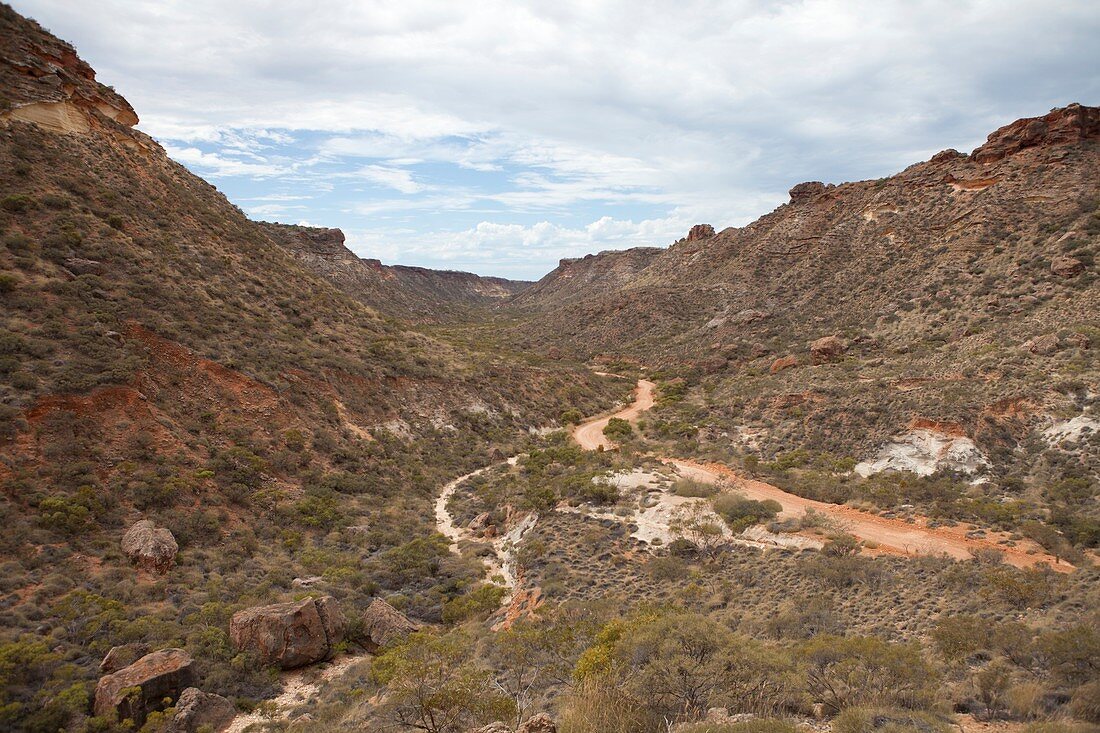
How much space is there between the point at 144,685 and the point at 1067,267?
44840 mm

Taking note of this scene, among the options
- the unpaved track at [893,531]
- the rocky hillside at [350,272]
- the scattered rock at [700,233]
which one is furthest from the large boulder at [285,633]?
the scattered rock at [700,233]

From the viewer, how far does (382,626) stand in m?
15.4

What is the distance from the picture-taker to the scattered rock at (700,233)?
3578 inches

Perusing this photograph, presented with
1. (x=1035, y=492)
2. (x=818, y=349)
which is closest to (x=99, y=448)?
(x=1035, y=492)

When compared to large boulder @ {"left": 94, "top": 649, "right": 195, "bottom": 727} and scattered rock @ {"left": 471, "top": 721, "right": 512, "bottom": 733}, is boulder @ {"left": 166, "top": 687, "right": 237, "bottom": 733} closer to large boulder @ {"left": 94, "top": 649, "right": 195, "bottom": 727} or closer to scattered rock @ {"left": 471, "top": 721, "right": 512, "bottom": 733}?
large boulder @ {"left": 94, "top": 649, "right": 195, "bottom": 727}

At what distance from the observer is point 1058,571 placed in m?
13.1

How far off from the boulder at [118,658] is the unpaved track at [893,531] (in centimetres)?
1986

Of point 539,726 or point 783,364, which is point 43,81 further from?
point 783,364

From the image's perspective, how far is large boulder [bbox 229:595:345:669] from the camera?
13898 mm

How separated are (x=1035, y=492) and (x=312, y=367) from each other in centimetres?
3406

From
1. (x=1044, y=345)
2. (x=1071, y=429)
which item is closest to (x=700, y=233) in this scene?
(x=1044, y=345)

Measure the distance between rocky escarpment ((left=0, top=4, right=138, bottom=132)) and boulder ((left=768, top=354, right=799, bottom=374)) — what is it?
162ft

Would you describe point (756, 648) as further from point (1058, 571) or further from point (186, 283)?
point (186, 283)

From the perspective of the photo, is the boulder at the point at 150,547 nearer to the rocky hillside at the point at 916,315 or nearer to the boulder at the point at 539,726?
the boulder at the point at 539,726
